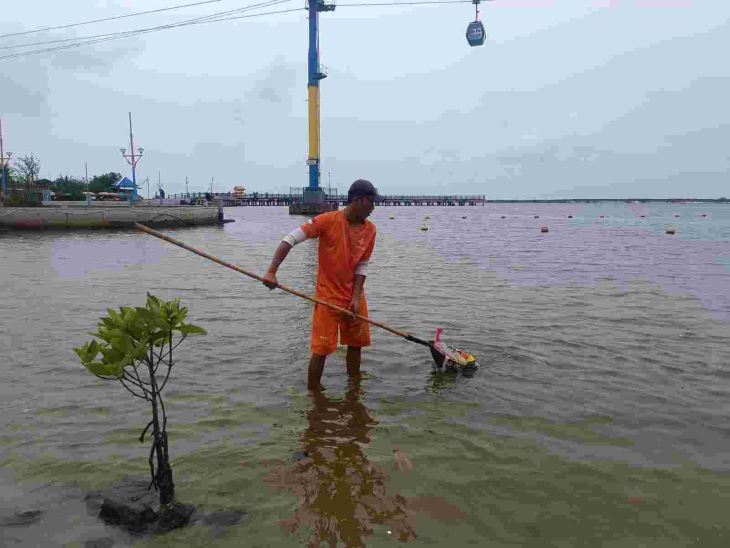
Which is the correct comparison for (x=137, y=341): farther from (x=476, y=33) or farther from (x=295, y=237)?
(x=476, y=33)

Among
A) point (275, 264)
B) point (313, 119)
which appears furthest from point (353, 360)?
point (313, 119)

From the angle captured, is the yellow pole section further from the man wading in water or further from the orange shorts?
the orange shorts

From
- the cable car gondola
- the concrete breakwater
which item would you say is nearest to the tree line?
the concrete breakwater

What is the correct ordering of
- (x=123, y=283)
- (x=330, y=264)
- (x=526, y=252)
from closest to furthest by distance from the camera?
(x=330, y=264), (x=123, y=283), (x=526, y=252)

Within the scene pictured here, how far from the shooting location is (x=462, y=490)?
3.66 m

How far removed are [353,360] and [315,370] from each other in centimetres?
59

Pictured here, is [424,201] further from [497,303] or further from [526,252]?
[497,303]

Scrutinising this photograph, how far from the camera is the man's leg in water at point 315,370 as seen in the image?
5309 mm

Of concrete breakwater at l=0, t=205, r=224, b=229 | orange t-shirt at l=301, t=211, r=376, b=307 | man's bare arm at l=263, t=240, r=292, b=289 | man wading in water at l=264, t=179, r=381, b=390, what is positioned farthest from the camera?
concrete breakwater at l=0, t=205, r=224, b=229

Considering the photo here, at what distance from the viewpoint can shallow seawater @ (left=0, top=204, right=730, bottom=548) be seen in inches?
129

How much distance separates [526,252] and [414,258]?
568 cm

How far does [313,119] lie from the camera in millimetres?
61781

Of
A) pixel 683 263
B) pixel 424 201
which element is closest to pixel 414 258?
pixel 683 263

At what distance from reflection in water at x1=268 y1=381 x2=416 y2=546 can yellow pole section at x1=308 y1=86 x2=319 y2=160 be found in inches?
2379
